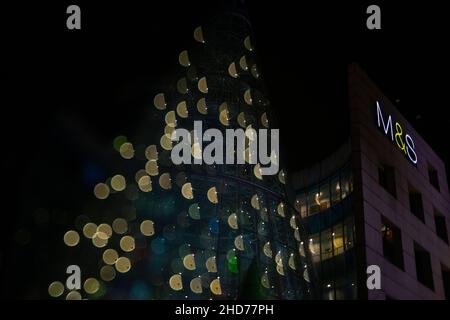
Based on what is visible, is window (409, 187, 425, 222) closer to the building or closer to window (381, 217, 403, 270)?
the building

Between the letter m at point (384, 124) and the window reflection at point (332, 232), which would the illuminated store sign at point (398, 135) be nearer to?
the letter m at point (384, 124)

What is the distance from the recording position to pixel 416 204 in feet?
114

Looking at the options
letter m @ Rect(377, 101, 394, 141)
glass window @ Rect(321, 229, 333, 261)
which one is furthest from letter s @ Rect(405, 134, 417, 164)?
glass window @ Rect(321, 229, 333, 261)

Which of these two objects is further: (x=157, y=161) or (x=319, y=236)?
(x=319, y=236)

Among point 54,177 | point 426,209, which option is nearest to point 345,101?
point 426,209

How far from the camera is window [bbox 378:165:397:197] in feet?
105

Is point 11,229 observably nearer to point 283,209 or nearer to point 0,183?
point 0,183

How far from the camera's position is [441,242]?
3550 centimetres

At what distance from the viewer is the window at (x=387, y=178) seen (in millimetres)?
31906

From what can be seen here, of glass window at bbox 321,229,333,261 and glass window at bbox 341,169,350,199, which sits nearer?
glass window at bbox 341,169,350,199

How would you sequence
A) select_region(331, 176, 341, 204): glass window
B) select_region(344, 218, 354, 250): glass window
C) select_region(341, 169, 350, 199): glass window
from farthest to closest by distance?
select_region(331, 176, 341, 204): glass window → select_region(341, 169, 350, 199): glass window → select_region(344, 218, 354, 250): glass window

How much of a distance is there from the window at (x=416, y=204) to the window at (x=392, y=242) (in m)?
4.14

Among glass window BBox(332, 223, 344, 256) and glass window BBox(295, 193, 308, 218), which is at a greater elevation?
glass window BBox(295, 193, 308, 218)

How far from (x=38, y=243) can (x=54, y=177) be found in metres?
2.67
